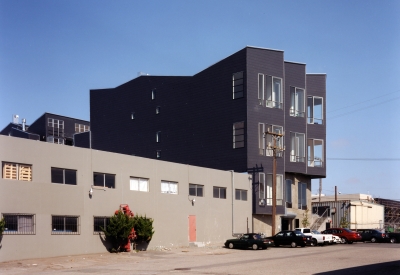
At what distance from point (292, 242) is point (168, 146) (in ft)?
64.0

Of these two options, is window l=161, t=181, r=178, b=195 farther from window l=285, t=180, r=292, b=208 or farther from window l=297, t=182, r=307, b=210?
window l=297, t=182, r=307, b=210

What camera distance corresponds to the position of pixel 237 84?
51.3 m

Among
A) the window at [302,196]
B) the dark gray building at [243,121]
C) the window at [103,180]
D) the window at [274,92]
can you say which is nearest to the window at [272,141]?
the dark gray building at [243,121]

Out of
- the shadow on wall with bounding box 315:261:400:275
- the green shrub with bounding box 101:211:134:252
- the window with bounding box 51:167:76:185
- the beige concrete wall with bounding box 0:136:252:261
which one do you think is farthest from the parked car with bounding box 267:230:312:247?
the window with bounding box 51:167:76:185

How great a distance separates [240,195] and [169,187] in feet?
33.4

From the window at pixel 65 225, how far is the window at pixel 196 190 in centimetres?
1254

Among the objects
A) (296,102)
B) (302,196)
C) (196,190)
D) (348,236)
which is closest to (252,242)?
(196,190)

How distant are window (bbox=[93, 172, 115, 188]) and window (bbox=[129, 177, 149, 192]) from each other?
6.05ft

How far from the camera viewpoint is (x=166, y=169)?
133 feet

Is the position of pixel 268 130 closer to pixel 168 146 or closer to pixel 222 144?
pixel 222 144

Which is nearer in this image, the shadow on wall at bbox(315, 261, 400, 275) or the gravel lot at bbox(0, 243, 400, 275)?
the shadow on wall at bbox(315, 261, 400, 275)

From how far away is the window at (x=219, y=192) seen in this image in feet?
151

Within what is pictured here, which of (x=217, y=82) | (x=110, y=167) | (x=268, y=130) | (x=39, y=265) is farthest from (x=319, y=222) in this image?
(x=39, y=265)

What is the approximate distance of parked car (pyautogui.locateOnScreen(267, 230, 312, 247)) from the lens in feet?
142
